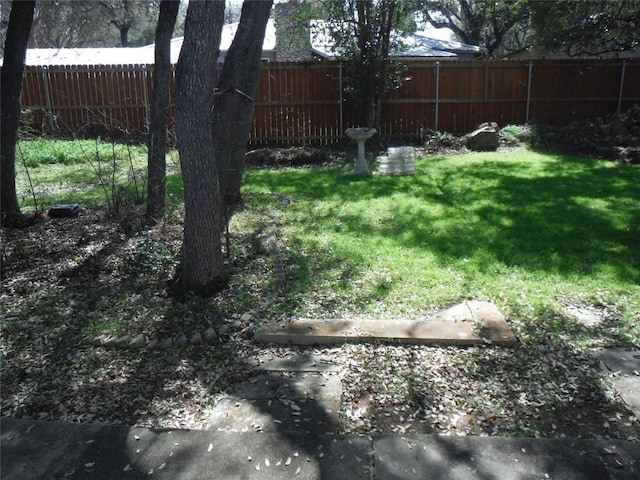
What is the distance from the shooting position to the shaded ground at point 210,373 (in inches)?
120

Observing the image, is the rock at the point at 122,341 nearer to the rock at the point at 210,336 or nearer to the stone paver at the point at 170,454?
the rock at the point at 210,336

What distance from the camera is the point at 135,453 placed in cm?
273

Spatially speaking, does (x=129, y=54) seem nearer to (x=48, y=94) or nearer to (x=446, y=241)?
(x=48, y=94)

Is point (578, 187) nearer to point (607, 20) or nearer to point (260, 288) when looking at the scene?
point (260, 288)

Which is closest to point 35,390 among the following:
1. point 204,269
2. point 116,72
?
point 204,269

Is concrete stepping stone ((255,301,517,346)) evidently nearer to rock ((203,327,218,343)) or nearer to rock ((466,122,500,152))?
rock ((203,327,218,343))

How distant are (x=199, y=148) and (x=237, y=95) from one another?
6.77 ft

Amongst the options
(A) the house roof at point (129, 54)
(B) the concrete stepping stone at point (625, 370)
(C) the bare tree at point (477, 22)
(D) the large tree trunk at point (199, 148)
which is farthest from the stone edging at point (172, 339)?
(C) the bare tree at point (477, 22)

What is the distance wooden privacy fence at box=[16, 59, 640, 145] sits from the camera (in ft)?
44.9

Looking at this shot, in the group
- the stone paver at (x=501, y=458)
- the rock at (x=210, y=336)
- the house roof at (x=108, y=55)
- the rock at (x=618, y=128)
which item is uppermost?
→ the house roof at (x=108, y=55)

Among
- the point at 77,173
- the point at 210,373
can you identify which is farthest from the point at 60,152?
the point at 210,373

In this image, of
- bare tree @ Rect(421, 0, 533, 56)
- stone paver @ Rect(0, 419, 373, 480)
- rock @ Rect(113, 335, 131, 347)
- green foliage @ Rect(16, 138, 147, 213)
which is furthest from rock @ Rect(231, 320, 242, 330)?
bare tree @ Rect(421, 0, 533, 56)

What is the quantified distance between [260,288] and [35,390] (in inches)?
74.3

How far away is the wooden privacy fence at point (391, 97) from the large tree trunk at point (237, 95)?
267 inches
